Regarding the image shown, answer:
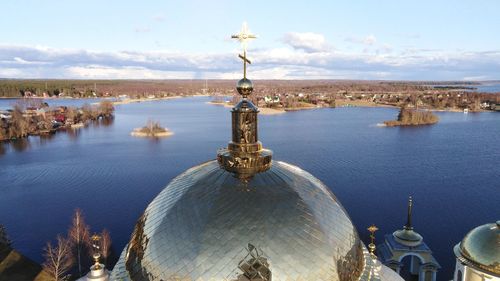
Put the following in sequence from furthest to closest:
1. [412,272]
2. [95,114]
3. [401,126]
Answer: [95,114], [401,126], [412,272]

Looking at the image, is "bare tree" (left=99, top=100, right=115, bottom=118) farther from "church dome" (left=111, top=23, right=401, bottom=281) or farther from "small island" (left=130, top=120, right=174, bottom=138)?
"church dome" (left=111, top=23, right=401, bottom=281)

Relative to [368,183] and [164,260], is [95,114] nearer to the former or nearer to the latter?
[368,183]

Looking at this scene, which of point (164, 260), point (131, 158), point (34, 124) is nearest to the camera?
point (164, 260)

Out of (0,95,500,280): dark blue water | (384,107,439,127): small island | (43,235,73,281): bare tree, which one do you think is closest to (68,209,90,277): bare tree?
(43,235,73,281): bare tree

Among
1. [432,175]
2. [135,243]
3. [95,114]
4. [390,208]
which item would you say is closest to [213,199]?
[135,243]

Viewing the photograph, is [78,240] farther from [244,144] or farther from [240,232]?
[240,232]

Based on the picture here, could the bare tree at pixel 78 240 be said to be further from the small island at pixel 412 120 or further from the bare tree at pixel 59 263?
the small island at pixel 412 120
